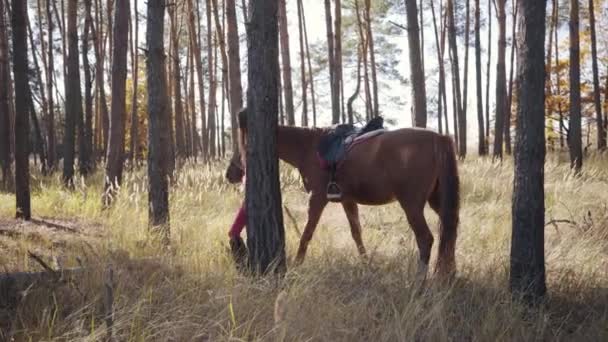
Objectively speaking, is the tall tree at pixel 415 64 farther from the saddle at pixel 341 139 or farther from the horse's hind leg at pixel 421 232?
the horse's hind leg at pixel 421 232

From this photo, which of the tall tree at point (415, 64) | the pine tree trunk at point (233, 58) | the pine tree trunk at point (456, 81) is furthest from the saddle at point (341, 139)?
the pine tree trunk at point (456, 81)

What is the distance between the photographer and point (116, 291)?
294cm

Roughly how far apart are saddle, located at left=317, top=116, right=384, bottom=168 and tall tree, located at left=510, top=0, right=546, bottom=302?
1446 millimetres

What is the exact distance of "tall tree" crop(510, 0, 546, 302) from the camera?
315 centimetres

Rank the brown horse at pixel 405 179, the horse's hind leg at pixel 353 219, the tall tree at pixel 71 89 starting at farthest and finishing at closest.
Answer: the tall tree at pixel 71 89 < the horse's hind leg at pixel 353 219 < the brown horse at pixel 405 179

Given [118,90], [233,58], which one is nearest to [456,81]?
[233,58]

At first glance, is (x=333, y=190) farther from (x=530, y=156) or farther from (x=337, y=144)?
(x=530, y=156)

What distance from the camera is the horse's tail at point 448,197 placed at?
3955 mm

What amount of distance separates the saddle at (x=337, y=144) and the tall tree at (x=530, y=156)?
143 cm

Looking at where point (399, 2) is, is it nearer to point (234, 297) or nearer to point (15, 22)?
point (15, 22)

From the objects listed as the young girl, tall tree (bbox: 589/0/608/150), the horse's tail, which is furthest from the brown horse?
tall tree (bbox: 589/0/608/150)

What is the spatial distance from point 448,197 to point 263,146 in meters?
1.70

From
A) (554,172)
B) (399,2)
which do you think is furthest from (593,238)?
(399,2)

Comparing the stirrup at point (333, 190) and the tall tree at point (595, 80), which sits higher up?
the tall tree at point (595, 80)
